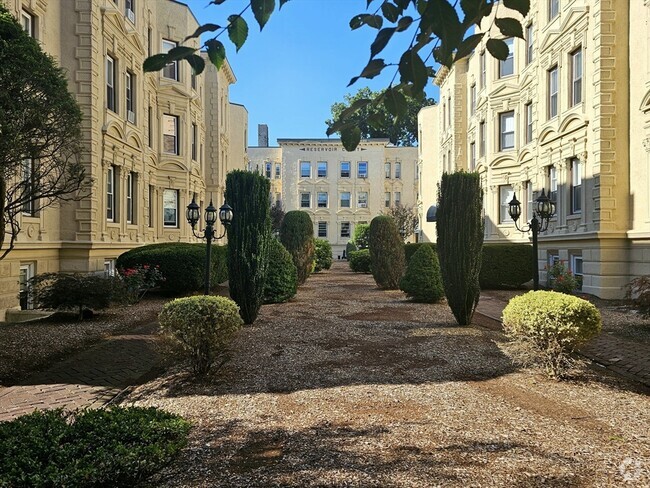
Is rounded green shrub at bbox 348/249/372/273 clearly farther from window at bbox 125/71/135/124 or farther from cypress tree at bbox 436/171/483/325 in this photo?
cypress tree at bbox 436/171/483/325

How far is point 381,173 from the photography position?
2078 inches

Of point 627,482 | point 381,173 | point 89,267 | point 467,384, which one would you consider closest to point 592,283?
point 467,384

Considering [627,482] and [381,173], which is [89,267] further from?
[381,173]

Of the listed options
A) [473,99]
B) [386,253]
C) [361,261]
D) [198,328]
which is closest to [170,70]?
[386,253]

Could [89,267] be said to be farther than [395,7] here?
Yes

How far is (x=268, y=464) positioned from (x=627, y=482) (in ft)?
8.89

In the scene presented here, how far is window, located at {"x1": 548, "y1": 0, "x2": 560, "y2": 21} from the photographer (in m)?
18.6

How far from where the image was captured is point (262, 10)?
6.68 feet

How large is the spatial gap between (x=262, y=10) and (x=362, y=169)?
170ft

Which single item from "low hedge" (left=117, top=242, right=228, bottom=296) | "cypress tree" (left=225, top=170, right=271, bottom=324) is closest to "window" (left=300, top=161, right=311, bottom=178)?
"low hedge" (left=117, top=242, right=228, bottom=296)

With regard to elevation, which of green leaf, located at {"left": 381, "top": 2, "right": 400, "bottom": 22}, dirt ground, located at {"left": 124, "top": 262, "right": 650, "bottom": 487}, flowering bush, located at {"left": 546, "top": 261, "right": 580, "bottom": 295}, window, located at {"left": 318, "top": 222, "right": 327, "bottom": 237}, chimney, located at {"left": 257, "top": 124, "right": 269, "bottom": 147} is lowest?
dirt ground, located at {"left": 124, "top": 262, "right": 650, "bottom": 487}

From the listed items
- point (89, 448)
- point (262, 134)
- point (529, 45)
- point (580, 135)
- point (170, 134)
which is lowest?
point (89, 448)

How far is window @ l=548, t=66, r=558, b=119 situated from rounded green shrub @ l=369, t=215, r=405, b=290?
25.2ft

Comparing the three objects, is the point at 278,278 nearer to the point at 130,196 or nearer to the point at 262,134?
the point at 130,196
